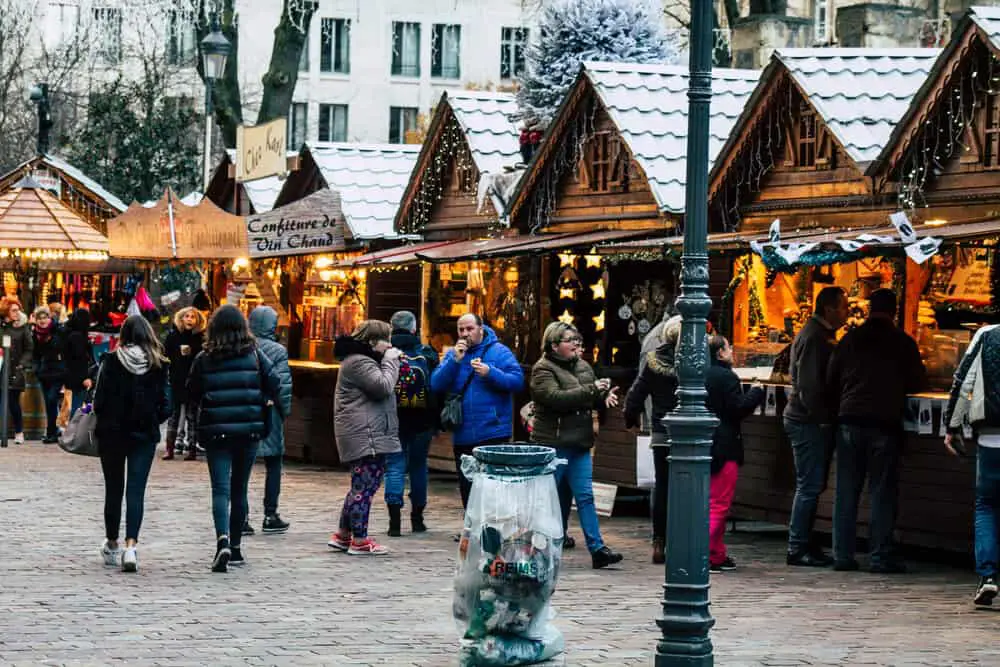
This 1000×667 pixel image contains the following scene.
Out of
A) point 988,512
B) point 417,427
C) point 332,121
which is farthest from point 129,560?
point 332,121

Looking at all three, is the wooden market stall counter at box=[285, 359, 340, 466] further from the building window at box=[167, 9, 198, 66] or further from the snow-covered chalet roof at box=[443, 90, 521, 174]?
the building window at box=[167, 9, 198, 66]

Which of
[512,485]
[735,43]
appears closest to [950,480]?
[512,485]

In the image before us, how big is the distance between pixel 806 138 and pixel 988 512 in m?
5.34

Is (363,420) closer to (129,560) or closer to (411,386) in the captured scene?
(411,386)

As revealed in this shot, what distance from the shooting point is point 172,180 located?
140 feet

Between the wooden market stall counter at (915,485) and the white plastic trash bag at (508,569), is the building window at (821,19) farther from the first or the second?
the white plastic trash bag at (508,569)

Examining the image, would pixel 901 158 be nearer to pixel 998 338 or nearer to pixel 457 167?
pixel 998 338

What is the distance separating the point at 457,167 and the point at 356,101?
1877 inches

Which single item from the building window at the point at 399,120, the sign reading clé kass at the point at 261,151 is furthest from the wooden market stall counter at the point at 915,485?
the building window at the point at 399,120

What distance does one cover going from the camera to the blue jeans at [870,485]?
13.5 m

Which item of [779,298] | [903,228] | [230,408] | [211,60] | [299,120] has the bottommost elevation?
[230,408]

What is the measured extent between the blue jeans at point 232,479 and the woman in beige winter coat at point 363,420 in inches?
40.9

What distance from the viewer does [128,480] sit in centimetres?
1312

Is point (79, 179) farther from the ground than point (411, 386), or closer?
farther from the ground
